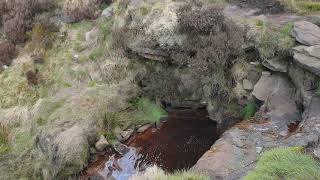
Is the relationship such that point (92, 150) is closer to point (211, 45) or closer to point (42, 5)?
point (211, 45)

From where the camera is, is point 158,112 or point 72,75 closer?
point 158,112

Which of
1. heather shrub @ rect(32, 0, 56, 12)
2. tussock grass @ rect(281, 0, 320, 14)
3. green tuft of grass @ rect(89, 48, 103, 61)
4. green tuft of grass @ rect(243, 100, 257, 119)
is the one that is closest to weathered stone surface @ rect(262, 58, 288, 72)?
green tuft of grass @ rect(243, 100, 257, 119)

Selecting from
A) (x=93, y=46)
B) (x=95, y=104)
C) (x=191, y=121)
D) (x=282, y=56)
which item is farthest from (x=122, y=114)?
(x=282, y=56)

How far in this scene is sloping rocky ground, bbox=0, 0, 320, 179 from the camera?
374 inches

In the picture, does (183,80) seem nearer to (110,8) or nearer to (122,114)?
(122,114)

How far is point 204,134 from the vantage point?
11.2 m

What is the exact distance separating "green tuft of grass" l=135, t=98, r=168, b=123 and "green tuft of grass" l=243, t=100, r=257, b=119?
223cm

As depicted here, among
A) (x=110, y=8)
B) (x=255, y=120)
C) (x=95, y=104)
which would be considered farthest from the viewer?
(x=110, y=8)

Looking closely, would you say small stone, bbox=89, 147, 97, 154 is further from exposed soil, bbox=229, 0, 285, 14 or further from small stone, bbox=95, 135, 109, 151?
exposed soil, bbox=229, 0, 285, 14

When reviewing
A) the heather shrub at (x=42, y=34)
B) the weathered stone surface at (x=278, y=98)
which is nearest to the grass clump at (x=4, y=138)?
the heather shrub at (x=42, y=34)

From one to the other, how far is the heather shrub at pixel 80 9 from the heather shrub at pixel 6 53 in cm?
214

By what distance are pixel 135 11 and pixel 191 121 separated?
3837 millimetres

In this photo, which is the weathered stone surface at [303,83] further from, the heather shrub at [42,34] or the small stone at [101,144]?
Result: the heather shrub at [42,34]

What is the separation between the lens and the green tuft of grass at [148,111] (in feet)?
38.0
